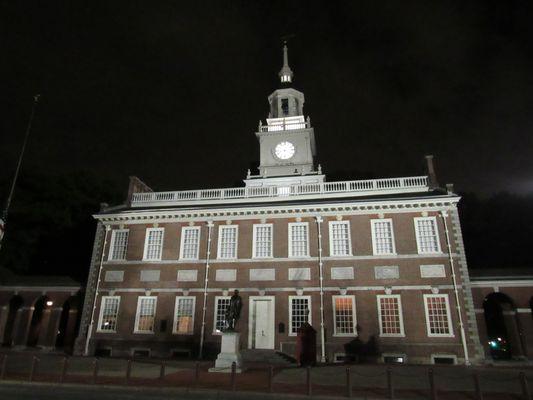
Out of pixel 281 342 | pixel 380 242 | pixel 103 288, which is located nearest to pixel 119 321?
pixel 103 288

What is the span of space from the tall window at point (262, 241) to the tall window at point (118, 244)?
9.35 metres

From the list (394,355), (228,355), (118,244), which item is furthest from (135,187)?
(394,355)

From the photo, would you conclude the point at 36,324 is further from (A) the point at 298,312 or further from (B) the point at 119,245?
(A) the point at 298,312

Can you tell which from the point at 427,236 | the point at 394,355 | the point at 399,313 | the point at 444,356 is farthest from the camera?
the point at 427,236

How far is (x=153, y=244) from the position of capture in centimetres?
2588

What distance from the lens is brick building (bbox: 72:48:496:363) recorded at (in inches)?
828

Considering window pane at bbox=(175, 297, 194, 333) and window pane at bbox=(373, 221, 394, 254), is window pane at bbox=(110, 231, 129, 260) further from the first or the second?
window pane at bbox=(373, 221, 394, 254)

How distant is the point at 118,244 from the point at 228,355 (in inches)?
549

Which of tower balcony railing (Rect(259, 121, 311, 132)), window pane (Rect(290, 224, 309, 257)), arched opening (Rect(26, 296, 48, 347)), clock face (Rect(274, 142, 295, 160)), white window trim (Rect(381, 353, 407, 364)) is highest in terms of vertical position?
tower balcony railing (Rect(259, 121, 311, 132))

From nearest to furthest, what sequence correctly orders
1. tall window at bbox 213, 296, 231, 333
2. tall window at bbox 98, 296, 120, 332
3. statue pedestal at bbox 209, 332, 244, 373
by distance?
statue pedestal at bbox 209, 332, 244, 373 → tall window at bbox 213, 296, 231, 333 → tall window at bbox 98, 296, 120, 332

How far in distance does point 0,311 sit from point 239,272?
1890cm

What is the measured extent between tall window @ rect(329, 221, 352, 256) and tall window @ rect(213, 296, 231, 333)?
733 centimetres

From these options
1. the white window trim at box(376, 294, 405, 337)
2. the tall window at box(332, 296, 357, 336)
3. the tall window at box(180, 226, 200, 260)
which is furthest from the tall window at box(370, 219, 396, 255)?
the tall window at box(180, 226, 200, 260)

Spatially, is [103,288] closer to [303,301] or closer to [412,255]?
[303,301]
